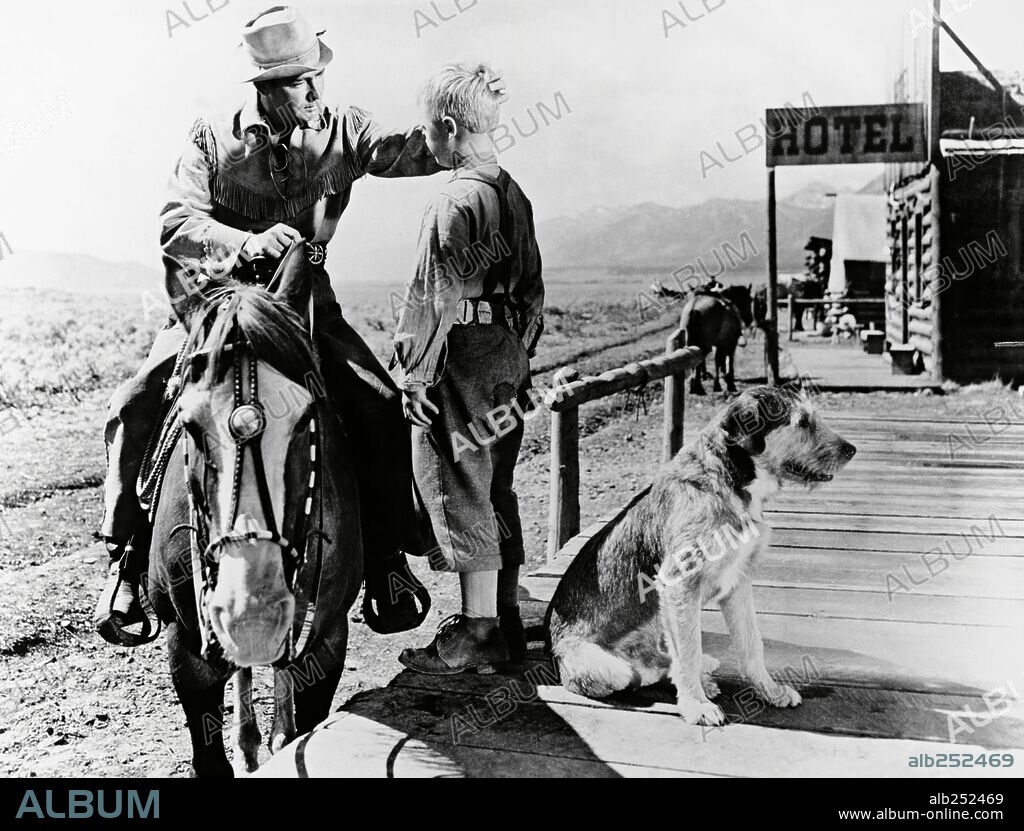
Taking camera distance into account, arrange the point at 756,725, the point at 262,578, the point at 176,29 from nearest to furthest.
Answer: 1. the point at 262,578
2. the point at 756,725
3. the point at 176,29

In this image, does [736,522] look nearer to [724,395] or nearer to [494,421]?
[494,421]

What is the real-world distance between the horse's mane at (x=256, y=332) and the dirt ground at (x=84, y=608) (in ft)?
6.92

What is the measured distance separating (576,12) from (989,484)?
2727 mm

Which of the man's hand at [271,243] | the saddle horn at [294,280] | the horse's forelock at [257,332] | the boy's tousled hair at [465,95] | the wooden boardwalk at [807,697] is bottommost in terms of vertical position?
the wooden boardwalk at [807,697]

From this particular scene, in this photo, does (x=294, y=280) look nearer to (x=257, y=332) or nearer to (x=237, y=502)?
(x=257, y=332)

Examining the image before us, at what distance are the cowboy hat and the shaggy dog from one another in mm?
1523

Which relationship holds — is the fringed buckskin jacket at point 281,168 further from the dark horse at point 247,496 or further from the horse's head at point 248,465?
the horse's head at point 248,465

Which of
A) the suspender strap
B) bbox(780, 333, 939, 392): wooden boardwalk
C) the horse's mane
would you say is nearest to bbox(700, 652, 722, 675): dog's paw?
the suspender strap

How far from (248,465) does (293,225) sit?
1143 millimetres

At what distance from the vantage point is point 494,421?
2830mm

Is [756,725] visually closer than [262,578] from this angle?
No

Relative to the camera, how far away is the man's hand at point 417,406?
8.87 ft

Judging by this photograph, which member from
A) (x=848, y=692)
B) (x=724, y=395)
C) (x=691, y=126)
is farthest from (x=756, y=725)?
(x=724, y=395)

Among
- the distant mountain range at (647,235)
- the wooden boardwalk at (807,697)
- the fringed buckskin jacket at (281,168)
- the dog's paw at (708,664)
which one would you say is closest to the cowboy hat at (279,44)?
the fringed buckskin jacket at (281,168)
